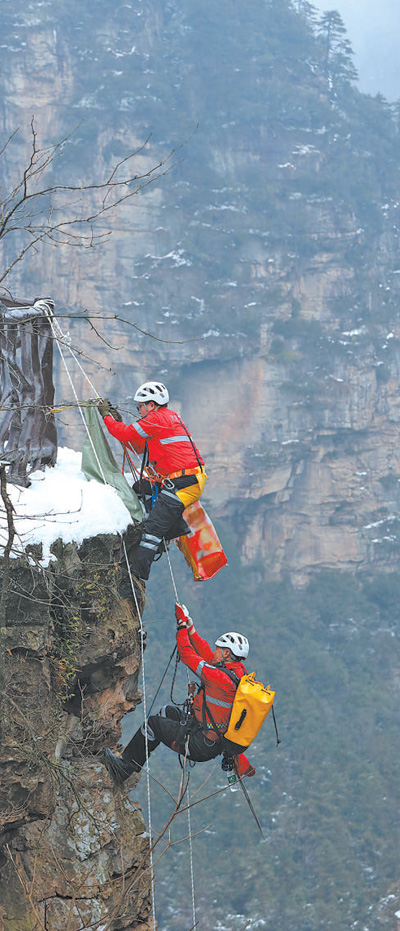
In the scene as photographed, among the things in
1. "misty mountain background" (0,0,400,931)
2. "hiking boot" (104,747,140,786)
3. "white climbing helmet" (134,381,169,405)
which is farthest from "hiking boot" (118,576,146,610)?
"misty mountain background" (0,0,400,931)

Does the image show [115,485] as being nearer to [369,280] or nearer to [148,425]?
[148,425]

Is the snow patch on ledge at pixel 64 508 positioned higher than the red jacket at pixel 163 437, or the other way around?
the red jacket at pixel 163 437

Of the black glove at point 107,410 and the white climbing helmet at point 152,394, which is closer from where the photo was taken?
the black glove at point 107,410

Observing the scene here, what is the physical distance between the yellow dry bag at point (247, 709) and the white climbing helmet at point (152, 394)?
181 centimetres

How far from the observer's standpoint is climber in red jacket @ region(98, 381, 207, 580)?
6.43 meters

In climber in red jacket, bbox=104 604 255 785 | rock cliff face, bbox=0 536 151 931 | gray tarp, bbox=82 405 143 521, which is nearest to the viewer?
rock cliff face, bbox=0 536 151 931

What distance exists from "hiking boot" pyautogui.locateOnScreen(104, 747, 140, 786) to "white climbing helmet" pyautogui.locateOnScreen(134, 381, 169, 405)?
2178 mm

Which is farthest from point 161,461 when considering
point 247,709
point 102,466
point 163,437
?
point 247,709

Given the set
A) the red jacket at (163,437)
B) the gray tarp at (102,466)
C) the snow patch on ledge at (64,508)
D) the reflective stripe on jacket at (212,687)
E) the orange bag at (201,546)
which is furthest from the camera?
the orange bag at (201,546)

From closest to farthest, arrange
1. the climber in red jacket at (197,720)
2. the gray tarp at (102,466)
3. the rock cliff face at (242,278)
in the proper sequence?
the climber in red jacket at (197,720) → the gray tarp at (102,466) → the rock cliff face at (242,278)

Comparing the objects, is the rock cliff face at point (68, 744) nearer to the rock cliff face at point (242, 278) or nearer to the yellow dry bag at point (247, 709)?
the yellow dry bag at point (247, 709)

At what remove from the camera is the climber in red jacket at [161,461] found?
21.1ft

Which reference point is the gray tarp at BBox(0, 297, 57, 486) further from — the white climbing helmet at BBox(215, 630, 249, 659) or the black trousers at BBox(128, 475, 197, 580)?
the white climbing helmet at BBox(215, 630, 249, 659)

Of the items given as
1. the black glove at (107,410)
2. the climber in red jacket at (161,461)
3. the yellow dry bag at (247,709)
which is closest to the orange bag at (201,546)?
the climber in red jacket at (161,461)
